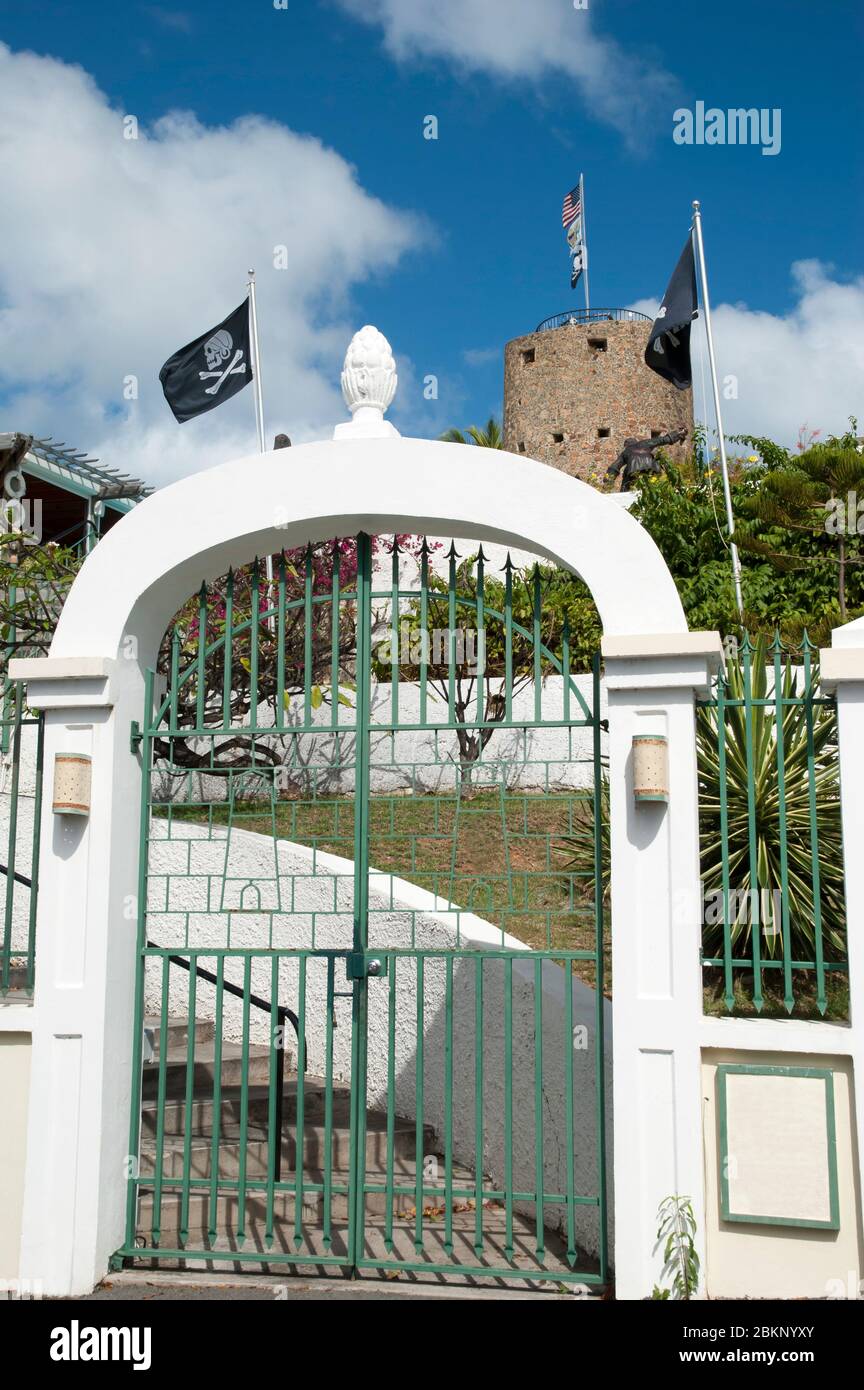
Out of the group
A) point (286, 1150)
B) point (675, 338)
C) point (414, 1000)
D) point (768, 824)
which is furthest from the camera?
point (675, 338)

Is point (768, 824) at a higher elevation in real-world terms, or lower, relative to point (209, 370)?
lower

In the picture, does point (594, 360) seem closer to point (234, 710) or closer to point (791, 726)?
point (234, 710)

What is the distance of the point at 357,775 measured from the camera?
5039mm

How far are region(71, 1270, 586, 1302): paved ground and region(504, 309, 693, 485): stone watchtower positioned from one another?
25331mm

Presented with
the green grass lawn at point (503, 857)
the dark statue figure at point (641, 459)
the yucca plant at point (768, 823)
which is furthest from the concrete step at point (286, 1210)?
the dark statue figure at point (641, 459)

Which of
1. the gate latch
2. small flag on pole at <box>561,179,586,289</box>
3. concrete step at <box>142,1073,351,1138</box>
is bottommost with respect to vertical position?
concrete step at <box>142,1073,351,1138</box>

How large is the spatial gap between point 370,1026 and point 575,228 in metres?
26.5

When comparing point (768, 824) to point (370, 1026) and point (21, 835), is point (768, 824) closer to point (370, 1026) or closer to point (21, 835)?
point (370, 1026)

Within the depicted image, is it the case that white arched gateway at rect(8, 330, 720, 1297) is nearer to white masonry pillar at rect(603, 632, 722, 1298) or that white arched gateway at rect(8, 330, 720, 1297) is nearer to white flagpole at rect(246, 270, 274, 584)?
white masonry pillar at rect(603, 632, 722, 1298)

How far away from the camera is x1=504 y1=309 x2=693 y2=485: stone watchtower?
94.5 feet

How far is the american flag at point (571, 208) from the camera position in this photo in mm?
28359

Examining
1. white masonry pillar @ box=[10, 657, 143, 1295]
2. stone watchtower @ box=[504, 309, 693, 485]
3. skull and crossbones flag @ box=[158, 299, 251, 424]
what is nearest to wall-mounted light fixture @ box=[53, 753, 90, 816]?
white masonry pillar @ box=[10, 657, 143, 1295]

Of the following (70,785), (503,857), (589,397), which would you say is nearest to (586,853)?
(70,785)
